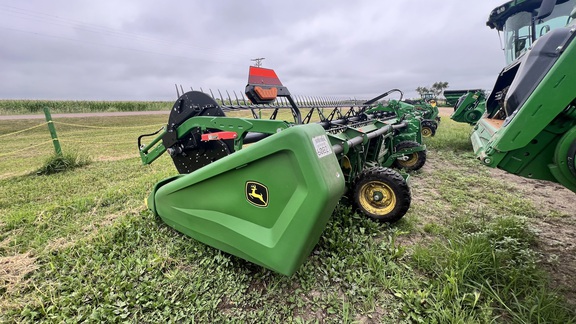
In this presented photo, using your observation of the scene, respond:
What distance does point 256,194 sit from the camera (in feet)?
6.20

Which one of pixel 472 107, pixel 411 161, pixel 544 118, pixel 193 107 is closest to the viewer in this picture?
pixel 544 118

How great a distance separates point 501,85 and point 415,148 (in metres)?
A: 2.09

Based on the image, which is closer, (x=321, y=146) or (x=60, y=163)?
(x=321, y=146)

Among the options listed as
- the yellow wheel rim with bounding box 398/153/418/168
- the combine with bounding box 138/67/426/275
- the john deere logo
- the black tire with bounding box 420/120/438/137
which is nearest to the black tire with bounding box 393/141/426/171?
the yellow wheel rim with bounding box 398/153/418/168

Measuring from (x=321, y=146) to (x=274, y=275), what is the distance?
1.10 meters

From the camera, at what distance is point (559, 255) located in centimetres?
Answer: 243

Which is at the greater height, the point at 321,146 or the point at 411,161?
the point at 321,146

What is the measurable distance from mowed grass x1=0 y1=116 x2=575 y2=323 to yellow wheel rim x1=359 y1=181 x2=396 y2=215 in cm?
18

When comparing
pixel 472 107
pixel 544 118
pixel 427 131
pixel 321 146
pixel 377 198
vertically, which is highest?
pixel 544 118

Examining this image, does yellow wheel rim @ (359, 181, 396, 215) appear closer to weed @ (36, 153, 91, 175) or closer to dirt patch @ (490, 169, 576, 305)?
dirt patch @ (490, 169, 576, 305)

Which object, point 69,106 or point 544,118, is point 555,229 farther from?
point 69,106

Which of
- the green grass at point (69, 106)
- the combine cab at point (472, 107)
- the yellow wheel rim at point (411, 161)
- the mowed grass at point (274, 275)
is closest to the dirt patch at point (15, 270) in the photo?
the mowed grass at point (274, 275)

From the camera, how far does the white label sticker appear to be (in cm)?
169

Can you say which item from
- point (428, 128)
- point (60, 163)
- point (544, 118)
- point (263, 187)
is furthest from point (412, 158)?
point (60, 163)
